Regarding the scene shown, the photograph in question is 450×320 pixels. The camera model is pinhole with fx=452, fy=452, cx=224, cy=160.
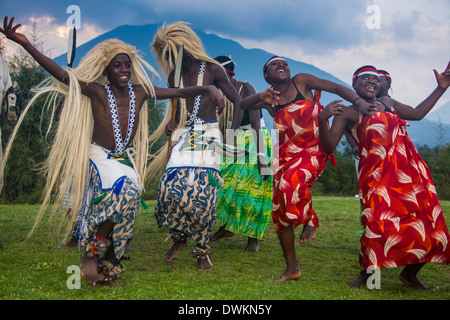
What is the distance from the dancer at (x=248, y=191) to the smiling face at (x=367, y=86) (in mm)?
1548

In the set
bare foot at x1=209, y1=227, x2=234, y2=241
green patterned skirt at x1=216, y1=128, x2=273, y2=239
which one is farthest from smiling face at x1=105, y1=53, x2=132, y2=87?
bare foot at x1=209, y1=227, x2=234, y2=241

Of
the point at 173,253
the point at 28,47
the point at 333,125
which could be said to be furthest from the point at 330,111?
the point at 28,47

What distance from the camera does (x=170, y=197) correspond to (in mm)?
4918

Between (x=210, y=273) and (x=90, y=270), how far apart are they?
50.9 inches

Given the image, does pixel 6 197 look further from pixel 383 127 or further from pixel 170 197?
pixel 383 127

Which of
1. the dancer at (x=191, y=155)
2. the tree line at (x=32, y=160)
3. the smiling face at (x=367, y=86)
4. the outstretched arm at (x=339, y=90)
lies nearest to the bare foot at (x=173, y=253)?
the dancer at (x=191, y=155)

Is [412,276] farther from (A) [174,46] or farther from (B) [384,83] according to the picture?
(A) [174,46]

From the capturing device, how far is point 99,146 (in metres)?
4.35

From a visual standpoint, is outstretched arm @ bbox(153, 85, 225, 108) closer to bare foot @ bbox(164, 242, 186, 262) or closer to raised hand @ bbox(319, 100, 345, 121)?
raised hand @ bbox(319, 100, 345, 121)

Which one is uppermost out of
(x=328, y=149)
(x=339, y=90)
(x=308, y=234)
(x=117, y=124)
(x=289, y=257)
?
(x=339, y=90)

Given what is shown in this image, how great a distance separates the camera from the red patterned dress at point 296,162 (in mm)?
4496

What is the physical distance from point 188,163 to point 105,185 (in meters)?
1.15

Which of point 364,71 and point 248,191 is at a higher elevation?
point 364,71

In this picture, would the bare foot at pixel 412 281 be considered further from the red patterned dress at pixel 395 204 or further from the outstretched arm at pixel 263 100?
the outstretched arm at pixel 263 100
